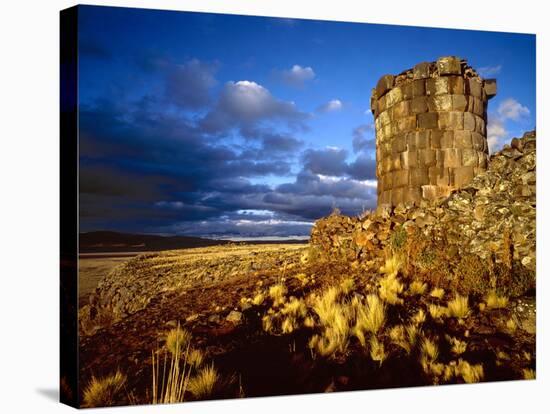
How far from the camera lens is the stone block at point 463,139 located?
9445 mm

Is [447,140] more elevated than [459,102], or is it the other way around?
[459,102]

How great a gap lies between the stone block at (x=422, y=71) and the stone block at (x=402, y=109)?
47 centimetres

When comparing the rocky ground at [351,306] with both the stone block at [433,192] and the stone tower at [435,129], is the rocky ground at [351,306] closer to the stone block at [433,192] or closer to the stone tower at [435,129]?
the stone block at [433,192]

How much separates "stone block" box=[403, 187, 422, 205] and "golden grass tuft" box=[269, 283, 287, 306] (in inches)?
123

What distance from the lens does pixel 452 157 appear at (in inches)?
371

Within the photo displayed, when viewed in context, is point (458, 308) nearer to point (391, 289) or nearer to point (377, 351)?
point (391, 289)

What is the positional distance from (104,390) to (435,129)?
249 inches

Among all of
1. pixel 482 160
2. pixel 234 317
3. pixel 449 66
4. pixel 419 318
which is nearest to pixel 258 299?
pixel 234 317

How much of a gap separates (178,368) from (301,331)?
1491 millimetres

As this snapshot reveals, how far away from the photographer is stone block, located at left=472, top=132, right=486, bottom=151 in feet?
31.1

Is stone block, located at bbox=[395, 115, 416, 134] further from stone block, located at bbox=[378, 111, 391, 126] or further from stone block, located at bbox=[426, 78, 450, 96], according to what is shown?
stone block, located at bbox=[426, 78, 450, 96]

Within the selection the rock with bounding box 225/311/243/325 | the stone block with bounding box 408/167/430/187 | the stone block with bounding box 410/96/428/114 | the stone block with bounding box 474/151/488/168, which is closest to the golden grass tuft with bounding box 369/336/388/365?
the rock with bounding box 225/311/243/325

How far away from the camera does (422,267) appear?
25.9ft

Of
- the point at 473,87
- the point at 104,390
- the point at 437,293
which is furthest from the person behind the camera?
the point at 473,87
